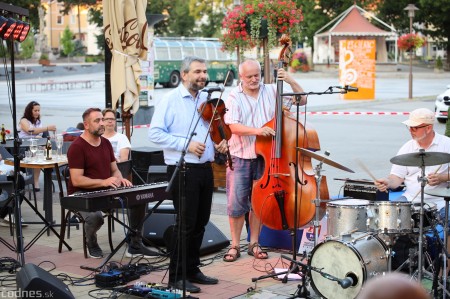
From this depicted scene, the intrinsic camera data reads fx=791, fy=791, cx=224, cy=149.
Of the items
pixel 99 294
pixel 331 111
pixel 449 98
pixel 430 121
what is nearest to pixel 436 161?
pixel 430 121

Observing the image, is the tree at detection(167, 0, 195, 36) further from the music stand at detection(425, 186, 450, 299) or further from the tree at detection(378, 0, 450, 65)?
the music stand at detection(425, 186, 450, 299)

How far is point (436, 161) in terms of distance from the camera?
597 cm

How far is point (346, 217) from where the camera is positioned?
A: 20.5 ft

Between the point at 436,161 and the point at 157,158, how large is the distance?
4.96 m

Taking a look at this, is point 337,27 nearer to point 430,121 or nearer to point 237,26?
point 237,26

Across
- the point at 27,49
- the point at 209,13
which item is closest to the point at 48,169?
the point at 27,49

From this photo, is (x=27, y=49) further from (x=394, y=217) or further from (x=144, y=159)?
(x=394, y=217)

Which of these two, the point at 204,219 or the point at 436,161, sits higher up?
the point at 436,161

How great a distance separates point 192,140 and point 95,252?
2.11 metres

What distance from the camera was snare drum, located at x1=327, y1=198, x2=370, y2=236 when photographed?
6180mm

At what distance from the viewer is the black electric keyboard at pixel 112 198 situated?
682 centimetres

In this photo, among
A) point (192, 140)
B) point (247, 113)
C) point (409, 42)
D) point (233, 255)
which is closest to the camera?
point (192, 140)

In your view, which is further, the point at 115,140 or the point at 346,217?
the point at 115,140

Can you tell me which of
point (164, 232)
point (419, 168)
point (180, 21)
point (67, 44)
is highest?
point (180, 21)
